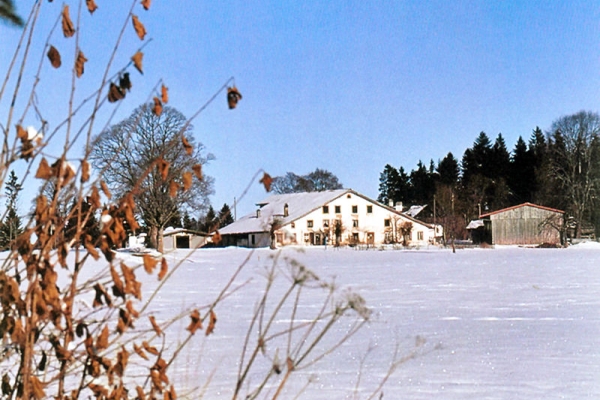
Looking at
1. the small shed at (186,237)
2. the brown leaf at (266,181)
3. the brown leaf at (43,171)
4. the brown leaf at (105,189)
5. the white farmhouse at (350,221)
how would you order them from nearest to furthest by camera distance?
the brown leaf at (43,171) < the brown leaf at (105,189) < the brown leaf at (266,181) < the small shed at (186,237) < the white farmhouse at (350,221)

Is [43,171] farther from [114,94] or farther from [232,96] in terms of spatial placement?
[232,96]

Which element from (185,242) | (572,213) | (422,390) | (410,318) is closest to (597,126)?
(572,213)

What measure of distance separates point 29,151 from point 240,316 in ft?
21.7

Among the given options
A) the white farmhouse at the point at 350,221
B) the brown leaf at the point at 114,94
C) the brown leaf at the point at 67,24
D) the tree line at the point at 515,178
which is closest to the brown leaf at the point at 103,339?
the brown leaf at the point at 114,94

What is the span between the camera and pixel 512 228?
4766 cm

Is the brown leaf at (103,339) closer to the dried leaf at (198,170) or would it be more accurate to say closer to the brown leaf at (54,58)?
the dried leaf at (198,170)

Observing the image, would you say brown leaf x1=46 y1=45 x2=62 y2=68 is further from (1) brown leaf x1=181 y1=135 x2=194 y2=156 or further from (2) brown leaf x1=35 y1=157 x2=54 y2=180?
(1) brown leaf x1=181 y1=135 x2=194 y2=156

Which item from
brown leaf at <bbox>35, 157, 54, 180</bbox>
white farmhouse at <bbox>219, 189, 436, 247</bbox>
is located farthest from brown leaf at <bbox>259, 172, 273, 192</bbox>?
white farmhouse at <bbox>219, 189, 436, 247</bbox>

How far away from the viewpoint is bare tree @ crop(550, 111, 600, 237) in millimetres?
47312

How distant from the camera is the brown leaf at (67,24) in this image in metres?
1.51

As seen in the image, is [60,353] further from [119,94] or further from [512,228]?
[512,228]

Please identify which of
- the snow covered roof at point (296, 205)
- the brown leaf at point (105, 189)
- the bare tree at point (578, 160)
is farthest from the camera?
the snow covered roof at point (296, 205)

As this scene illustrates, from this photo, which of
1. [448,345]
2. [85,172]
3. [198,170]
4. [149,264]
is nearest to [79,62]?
[85,172]

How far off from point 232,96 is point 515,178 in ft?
224
